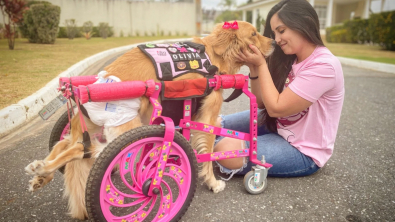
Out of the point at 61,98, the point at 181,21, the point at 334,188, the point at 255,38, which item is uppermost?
the point at 181,21

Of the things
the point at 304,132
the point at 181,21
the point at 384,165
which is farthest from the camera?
the point at 181,21

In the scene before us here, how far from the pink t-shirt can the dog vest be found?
2.45 ft

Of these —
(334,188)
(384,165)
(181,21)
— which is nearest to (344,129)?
(384,165)

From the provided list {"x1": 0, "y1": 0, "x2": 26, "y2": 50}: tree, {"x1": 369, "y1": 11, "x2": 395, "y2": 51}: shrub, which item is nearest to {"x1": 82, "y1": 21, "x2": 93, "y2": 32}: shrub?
{"x1": 0, "y1": 0, "x2": 26, "y2": 50}: tree

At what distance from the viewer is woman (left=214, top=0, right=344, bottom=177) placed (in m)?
2.17

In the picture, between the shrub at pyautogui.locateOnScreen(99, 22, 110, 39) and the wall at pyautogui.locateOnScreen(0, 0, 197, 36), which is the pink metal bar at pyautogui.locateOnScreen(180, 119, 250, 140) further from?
the shrub at pyautogui.locateOnScreen(99, 22, 110, 39)

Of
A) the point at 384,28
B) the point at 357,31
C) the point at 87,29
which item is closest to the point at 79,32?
the point at 87,29

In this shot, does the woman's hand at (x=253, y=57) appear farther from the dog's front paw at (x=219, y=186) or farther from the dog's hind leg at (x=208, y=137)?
the dog's front paw at (x=219, y=186)

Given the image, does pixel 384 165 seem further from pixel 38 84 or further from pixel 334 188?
pixel 38 84

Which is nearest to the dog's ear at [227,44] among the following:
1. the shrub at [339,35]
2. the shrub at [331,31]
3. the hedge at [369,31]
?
the hedge at [369,31]

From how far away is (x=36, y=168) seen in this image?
5.43 feet

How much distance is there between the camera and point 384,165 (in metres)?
2.79

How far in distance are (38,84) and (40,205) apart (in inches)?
138

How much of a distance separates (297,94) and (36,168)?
1.87 metres
